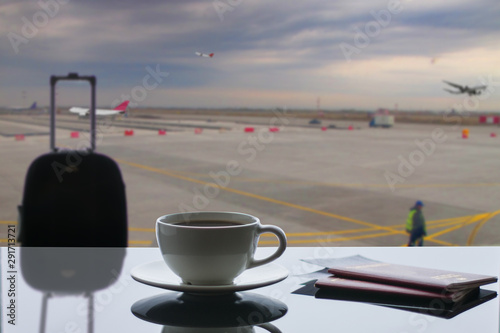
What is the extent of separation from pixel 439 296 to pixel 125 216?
0.87 metres

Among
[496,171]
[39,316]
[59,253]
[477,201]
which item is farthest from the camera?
[496,171]

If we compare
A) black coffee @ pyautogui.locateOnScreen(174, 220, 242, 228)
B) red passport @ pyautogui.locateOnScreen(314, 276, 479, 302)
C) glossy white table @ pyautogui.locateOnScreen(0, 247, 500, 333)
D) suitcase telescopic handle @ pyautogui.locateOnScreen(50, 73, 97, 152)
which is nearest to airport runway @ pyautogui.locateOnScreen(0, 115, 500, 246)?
suitcase telescopic handle @ pyautogui.locateOnScreen(50, 73, 97, 152)

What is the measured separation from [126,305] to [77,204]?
76 cm

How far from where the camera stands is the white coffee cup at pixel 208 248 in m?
0.50

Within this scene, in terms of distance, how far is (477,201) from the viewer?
6.91 m

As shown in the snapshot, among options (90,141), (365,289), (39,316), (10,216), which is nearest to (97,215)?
(90,141)

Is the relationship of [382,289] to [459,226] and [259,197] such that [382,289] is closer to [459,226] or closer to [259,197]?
[459,226]

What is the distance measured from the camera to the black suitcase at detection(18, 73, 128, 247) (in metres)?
1.20

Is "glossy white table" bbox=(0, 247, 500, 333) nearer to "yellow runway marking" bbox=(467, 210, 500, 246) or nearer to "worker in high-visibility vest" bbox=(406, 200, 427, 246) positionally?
"worker in high-visibility vest" bbox=(406, 200, 427, 246)

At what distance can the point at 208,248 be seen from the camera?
19.7 inches

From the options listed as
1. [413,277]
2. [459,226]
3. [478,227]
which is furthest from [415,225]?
[413,277]

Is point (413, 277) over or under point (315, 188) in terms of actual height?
over

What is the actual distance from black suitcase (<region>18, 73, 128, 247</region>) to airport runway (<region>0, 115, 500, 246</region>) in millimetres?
3106

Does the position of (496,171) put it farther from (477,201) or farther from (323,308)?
(323,308)
